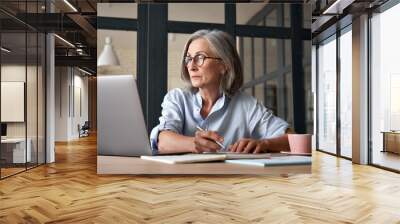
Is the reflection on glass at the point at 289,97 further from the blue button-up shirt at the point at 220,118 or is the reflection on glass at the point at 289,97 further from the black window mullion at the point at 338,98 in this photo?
the black window mullion at the point at 338,98

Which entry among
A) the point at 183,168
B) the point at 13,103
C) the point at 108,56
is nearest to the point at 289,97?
the point at 183,168

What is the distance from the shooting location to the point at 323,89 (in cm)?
1026

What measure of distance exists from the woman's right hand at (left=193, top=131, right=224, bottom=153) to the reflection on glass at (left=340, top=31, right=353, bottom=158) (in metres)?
4.21

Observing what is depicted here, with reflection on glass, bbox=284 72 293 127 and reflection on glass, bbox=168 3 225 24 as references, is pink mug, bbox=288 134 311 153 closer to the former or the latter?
reflection on glass, bbox=284 72 293 127

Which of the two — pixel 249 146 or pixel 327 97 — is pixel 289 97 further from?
pixel 327 97

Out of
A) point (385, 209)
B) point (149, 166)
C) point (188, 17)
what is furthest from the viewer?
point (188, 17)

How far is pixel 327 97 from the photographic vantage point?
9.95 metres

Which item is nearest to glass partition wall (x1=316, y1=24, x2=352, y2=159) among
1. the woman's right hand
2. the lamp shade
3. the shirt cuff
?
the woman's right hand

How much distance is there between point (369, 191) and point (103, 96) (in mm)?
3292

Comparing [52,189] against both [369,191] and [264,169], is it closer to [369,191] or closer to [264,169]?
[264,169]

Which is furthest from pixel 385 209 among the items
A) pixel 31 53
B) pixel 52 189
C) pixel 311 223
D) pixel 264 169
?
pixel 31 53

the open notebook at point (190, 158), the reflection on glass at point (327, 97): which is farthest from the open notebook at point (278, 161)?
the reflection on glass at point (327, 97)

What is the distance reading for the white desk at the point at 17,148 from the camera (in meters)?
6.00

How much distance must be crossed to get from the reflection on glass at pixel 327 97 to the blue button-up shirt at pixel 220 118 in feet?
15.1
